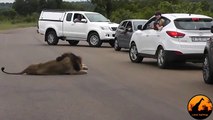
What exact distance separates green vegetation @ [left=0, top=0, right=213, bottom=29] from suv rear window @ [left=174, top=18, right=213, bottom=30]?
16.6 m

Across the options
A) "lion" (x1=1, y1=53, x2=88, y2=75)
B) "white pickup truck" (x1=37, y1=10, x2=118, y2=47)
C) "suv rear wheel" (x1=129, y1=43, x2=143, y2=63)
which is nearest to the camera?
"lion" (x1=1, y1=53, x2=88, y2=75)

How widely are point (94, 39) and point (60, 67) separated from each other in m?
15.2

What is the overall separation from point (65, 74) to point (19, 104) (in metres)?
4.44

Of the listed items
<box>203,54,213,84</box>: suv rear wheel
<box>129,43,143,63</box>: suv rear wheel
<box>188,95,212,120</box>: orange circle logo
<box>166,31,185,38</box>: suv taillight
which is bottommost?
<box>129,43,143,63</box>: suv rear wheel

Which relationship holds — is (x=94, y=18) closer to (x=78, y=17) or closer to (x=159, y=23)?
(x=78, y=17)

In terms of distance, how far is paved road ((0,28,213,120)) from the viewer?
23.7 feet

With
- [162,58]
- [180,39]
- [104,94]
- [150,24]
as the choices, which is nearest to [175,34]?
[180,39]

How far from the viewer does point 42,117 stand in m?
7.00

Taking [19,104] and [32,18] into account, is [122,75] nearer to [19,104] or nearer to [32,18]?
[19,104]

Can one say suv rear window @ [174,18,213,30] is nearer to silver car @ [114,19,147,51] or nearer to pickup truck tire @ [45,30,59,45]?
silver car @ [114,19,147,51]

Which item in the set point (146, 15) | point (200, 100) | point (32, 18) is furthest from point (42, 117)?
point (32, 18)

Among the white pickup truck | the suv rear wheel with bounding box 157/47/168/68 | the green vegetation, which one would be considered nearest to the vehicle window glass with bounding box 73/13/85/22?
the white pickup truck

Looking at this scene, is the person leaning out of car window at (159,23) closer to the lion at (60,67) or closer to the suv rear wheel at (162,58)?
the suv rear wheel at (162,58)

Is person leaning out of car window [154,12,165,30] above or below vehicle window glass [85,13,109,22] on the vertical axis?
above
